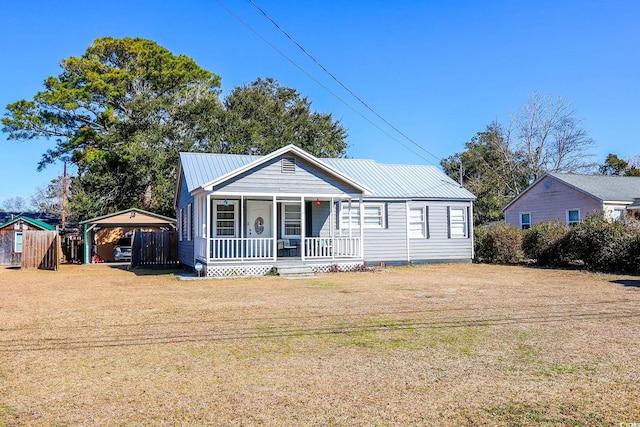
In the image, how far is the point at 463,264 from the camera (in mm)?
21828

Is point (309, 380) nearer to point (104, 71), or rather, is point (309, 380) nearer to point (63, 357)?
point (63, 357)

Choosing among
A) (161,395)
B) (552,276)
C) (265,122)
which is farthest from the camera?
(265,122)

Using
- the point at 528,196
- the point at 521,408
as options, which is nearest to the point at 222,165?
the point at 521,408

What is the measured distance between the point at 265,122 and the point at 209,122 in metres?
6.53

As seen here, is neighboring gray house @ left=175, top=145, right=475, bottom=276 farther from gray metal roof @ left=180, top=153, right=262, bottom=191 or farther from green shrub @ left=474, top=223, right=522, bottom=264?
green shrub @ left=474, top=223, right=522, bottom=264

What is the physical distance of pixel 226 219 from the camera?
62.2ft

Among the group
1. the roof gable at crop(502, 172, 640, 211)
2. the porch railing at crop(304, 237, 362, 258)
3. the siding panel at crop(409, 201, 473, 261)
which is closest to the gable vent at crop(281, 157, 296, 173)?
the porch railing at crop(304, 237, 362, 258)

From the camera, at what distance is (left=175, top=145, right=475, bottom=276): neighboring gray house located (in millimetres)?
17328

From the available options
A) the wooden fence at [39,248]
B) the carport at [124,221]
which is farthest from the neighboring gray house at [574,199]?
the wooden fence at [39,248]

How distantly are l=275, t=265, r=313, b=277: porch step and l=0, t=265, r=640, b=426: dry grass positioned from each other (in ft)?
17.5

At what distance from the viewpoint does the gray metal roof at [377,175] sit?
20.1 metres

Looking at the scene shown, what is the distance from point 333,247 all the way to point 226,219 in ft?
14.4

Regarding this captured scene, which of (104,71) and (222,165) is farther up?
(104,71)

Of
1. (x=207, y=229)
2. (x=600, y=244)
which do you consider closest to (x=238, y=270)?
(x=207, y=229)
